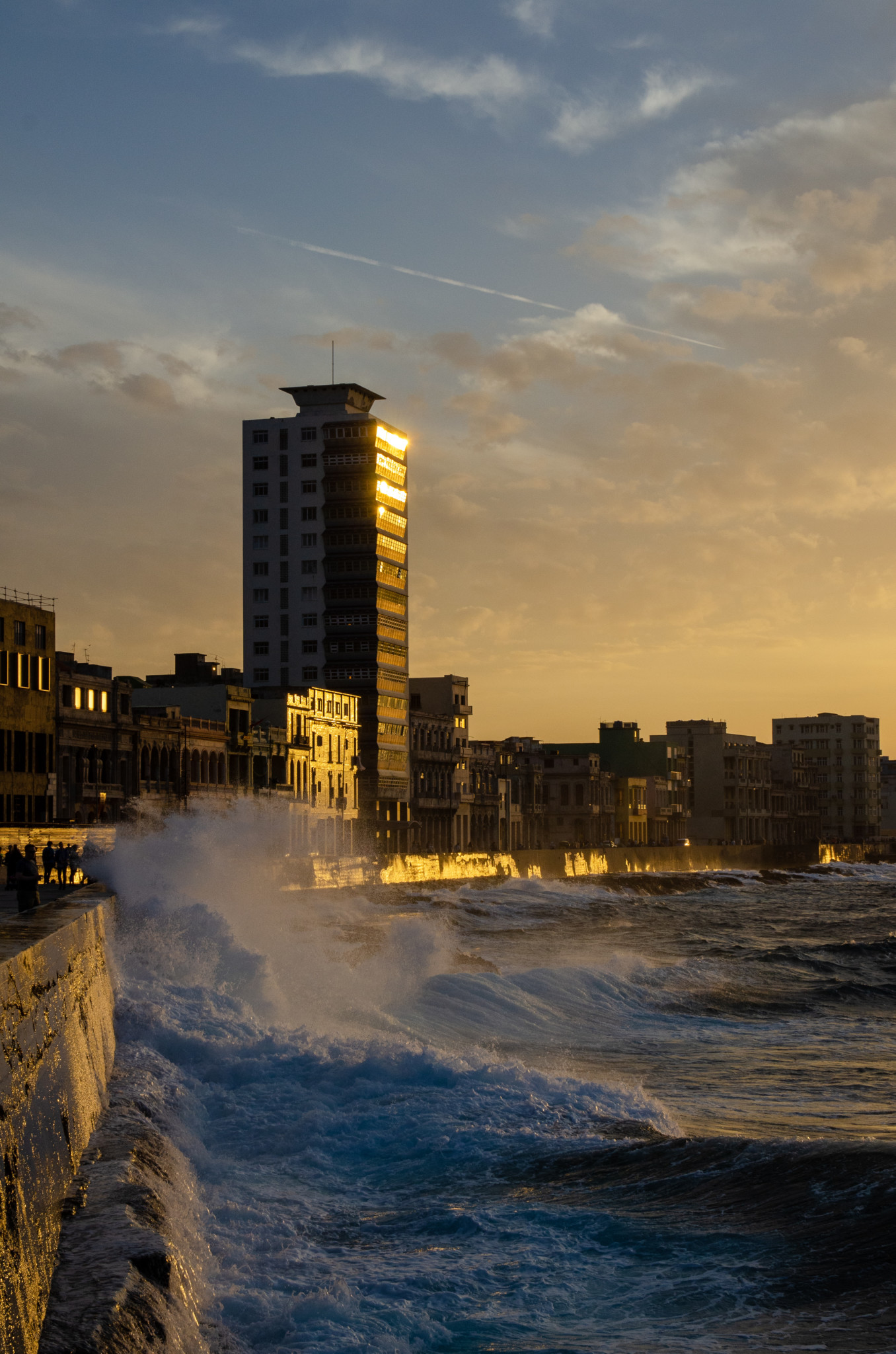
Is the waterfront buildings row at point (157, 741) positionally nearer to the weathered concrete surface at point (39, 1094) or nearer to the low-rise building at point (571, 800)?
the weathered concrete surface at point (39, 1094)

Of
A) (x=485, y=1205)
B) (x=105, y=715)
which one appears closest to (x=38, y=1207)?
(x=485, y=1205)

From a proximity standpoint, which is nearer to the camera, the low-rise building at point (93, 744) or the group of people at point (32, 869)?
the group of people at point (32, 869)

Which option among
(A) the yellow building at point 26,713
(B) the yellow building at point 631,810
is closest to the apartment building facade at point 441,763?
(B) the yellow building at point 631,810

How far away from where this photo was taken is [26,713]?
69.2 meters

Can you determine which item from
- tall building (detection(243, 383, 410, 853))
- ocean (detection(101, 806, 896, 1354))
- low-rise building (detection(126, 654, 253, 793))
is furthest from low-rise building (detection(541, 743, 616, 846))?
ocean (detection(101, 806, 896, 1354))

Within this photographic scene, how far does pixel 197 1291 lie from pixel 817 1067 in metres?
17.5

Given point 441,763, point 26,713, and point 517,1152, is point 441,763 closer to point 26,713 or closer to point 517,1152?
point 26,713

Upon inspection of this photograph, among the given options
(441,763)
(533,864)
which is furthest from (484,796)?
(533,864)

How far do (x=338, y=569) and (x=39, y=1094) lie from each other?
11044cm

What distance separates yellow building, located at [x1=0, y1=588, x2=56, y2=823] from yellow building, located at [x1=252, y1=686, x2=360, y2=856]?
2771 centimetres

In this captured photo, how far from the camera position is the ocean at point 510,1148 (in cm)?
1216

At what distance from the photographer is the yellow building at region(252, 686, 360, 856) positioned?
10156 cm

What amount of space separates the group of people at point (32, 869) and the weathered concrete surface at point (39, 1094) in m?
3.95

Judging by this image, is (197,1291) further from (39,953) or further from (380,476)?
(380,476)
